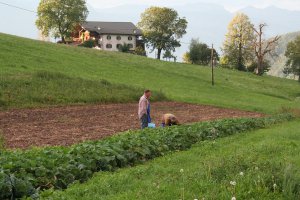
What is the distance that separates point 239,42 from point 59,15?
42877 millimetres

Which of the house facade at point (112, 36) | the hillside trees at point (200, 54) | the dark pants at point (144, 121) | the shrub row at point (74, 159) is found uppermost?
the house facade at point (112, 36)

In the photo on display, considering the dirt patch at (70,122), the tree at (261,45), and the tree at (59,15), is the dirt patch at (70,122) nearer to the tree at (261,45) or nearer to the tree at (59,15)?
the tree at (261,45)

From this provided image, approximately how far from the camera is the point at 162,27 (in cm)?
10688

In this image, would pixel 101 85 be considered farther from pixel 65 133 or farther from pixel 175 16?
pixel 175 16

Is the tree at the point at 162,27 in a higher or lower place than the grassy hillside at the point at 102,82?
higher

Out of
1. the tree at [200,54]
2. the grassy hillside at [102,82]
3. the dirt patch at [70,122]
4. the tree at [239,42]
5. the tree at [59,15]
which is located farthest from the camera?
the tree at [239,42]

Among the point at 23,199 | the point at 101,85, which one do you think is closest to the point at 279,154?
the point at 23,199

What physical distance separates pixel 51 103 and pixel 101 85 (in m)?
8.90

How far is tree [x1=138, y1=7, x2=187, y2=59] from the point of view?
348 feet

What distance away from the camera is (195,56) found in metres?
102

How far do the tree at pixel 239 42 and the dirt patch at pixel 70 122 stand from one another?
7110 centimetres

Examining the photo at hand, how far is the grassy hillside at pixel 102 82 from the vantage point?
32.7 metres

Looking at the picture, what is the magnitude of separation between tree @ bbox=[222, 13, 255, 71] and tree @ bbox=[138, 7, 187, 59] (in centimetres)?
1207

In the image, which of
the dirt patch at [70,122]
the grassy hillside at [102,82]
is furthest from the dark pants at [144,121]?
the grassy hillside at [102,82]
